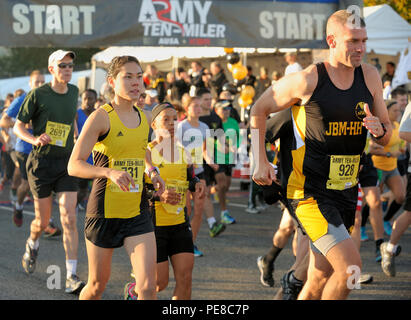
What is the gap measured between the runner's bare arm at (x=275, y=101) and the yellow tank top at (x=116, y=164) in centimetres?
84

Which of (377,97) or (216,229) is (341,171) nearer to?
(377,97)

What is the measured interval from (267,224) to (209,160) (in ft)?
8.44

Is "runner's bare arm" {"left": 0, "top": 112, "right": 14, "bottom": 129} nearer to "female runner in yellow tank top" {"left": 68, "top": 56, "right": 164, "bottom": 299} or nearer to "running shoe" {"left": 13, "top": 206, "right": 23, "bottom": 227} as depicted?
"running shoe" {"left": 13, "top": 206, "right": 23, "bottom": 227}

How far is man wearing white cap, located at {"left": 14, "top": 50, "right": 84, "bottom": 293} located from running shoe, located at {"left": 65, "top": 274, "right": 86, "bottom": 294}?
28.4 inches

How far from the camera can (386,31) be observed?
15586mm

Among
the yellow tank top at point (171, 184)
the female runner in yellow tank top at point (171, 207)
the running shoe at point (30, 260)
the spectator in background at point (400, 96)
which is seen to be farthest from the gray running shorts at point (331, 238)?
the spectator in background at point (400, 96)

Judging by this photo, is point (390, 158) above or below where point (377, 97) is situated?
below

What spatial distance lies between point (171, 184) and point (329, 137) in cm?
175

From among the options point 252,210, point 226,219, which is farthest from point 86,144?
point 252,210

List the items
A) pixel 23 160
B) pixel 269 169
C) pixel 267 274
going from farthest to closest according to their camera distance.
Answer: pixel 23 160 < pixel 267 274 < pixel 269 169

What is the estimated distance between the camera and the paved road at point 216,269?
6566 mm

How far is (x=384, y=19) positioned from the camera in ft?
51.2
